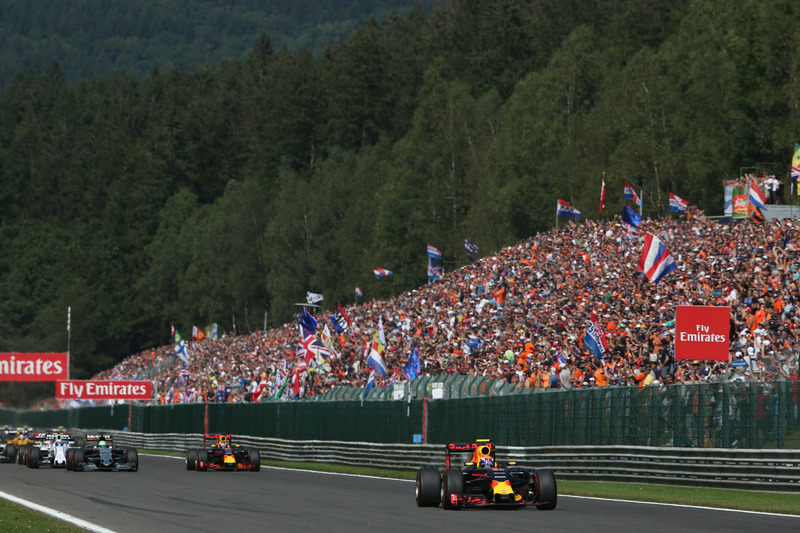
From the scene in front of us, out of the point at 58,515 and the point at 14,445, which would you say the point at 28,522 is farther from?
the point at 14,445

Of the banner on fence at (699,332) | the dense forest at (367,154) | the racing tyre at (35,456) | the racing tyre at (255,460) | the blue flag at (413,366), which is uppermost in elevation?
the dense forest at (367,154)

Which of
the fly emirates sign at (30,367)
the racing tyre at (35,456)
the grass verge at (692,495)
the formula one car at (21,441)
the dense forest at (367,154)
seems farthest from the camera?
the fly emirates sign at (30,367)

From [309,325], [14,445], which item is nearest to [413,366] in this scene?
[309,325]

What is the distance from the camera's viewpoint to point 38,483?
101 ft

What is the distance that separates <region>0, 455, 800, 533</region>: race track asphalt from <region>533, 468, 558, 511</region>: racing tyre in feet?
0.52

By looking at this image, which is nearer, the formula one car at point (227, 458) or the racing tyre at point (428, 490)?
the racing tyre at point (428, 490)

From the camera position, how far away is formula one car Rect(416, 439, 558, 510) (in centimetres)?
2058

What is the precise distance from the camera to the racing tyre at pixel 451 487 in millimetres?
20609

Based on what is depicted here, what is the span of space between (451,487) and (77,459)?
1846cm

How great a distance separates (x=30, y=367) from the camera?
85188mm

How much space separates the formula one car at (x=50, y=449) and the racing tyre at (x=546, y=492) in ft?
68.8

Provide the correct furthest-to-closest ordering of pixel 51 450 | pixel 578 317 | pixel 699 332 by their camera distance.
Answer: pixel 51 450 → pixel 578 317 → pixel 699 332

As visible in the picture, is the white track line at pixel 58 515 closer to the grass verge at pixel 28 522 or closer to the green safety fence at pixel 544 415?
the grass verge at pixel 28 522

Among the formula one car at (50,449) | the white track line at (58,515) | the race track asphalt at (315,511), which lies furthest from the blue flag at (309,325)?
the white track line at (58,515)
